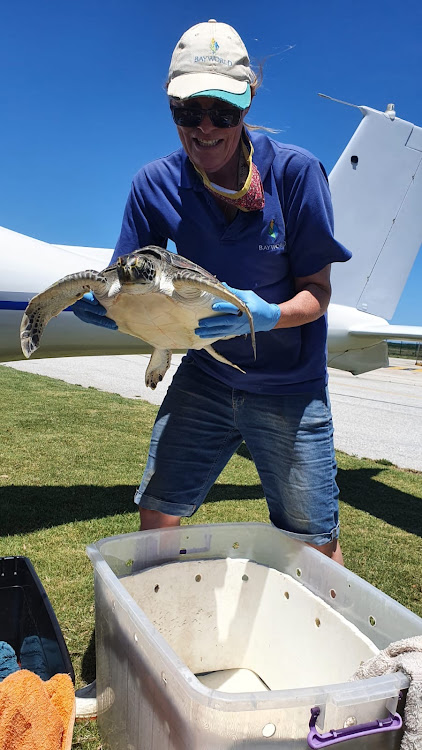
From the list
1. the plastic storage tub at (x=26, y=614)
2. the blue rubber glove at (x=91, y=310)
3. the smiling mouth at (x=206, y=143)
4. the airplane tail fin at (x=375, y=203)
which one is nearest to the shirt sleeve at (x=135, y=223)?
the blue rubber glove at (x=91, y=310)

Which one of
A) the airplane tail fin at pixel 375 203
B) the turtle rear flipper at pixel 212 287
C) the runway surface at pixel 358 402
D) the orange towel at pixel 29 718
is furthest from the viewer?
the runway surface at pixel 358 402

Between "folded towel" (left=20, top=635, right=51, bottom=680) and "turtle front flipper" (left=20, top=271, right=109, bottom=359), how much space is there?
1.04 m

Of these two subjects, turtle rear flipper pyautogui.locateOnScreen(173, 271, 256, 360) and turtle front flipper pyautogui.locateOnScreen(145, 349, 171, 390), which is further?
turtle front flipper pyautogui.locateOnScreen(145, 349, 171, 390)

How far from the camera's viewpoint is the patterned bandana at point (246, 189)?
195 centimetres

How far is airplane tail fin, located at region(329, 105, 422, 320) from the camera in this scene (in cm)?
648

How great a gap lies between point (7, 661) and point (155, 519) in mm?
720

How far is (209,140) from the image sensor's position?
1.87 meters

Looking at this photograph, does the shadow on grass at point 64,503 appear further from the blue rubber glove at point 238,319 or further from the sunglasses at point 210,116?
the sunglasses at point 210,116

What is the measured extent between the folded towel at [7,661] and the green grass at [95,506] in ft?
1.04

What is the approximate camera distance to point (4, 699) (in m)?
1.47

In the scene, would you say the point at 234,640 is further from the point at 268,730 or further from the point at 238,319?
the point at 238,319

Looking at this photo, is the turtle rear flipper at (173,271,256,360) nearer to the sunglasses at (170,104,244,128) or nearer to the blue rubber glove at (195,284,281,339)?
the blue rubber glove at (195,284,281,339)

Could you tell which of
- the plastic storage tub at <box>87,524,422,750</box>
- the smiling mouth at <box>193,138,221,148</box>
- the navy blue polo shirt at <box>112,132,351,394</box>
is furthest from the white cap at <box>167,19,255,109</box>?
the plastic storage tub at <box>87,524,422,750</box>

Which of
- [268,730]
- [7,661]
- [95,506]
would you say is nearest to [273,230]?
[268,730]
